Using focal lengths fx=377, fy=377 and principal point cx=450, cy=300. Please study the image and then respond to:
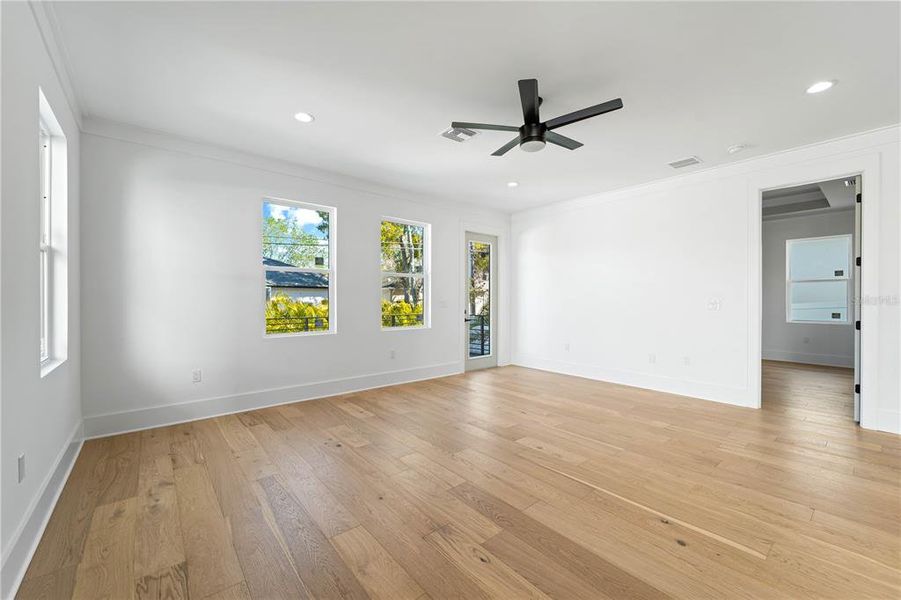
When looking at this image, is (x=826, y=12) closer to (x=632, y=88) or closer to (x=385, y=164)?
(x=632, y=88)

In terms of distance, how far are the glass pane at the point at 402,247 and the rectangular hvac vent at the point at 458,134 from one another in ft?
6.51

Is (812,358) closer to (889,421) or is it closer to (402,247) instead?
(889,421)

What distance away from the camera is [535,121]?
2742 millimetres

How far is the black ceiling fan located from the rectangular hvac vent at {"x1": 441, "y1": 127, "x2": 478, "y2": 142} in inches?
15.9

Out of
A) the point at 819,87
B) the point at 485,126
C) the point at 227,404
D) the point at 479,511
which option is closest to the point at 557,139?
the point at 485,126

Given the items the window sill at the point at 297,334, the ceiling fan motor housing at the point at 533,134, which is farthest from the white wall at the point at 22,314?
the ceiling fan motor housing at the point at 533,134

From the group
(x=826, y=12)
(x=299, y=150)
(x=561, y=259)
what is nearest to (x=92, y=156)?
(x=299, y=150)

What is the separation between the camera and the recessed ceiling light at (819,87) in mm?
2633

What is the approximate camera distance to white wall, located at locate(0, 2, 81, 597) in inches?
62.9

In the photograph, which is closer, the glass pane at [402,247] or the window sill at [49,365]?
the window sill at [49,365]

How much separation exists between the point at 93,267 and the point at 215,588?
303cm

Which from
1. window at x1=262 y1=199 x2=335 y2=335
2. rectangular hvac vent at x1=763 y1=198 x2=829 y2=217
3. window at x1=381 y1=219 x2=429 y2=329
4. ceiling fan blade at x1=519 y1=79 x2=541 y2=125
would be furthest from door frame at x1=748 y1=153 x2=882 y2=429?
window at x1=262 y1=199 x2=335 y2=335

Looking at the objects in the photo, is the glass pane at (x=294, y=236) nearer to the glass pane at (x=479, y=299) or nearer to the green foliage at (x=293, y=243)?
the green foliage at (x=293, y=243)

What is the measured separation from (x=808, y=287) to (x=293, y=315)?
860 cm
